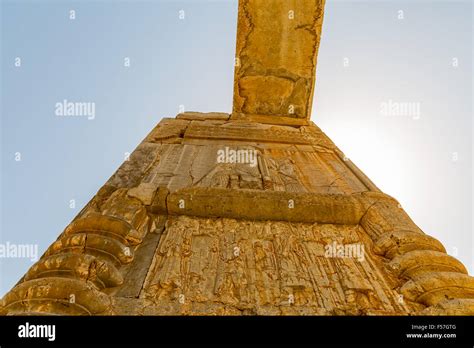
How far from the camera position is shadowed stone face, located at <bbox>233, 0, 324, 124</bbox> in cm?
554

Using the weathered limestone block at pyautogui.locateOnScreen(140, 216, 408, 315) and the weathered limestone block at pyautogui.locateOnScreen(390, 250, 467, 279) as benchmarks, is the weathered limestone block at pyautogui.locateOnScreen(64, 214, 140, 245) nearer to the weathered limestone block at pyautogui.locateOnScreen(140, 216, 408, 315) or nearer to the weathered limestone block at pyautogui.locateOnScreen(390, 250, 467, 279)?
the weathered limestone block at pyautogui.locateOnScreen(140, 216, 408, 315)

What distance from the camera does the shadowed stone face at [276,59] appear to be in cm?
554

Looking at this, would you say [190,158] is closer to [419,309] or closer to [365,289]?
[365,289]

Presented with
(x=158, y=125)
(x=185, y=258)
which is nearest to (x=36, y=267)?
(x=185, y=258)

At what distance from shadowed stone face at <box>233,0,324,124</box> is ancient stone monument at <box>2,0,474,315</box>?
108 cm

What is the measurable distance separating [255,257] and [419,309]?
96 centimetres

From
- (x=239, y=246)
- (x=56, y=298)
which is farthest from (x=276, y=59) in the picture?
(x=56, y=298)

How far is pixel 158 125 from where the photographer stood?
17.6ft

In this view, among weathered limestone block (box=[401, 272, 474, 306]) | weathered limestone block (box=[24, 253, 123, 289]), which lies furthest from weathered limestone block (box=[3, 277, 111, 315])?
weathered limestone block (box=[401, 272, 474, 306])

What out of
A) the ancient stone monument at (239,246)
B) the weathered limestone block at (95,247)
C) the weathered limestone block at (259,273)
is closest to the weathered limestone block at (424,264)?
the ancient stone monument at (239,246)

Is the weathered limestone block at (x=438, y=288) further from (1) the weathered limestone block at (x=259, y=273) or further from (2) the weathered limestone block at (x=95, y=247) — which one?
(2) the weathered limestone block at (x=95, y=247)

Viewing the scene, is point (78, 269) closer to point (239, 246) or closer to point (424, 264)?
point (239, 246)

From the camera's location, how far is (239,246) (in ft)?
9.57

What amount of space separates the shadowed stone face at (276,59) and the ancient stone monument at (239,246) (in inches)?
42.5
